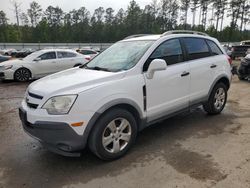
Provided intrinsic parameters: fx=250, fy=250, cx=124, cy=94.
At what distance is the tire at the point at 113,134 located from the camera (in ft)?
10.8

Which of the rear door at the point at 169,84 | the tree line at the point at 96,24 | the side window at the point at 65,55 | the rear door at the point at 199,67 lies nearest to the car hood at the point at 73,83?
the rear door at the point at 169,84

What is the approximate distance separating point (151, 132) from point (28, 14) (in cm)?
8000

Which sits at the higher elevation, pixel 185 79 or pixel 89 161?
pixel 185 79

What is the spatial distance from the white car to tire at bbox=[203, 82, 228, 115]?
25.5 feet

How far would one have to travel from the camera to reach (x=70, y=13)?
79.2 m

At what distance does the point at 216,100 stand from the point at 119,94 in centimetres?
289

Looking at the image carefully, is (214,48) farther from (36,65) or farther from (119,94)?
(36,65)

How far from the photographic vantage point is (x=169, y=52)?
14.2ft

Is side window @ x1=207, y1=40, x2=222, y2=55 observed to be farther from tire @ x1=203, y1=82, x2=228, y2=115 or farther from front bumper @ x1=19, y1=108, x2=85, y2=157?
front bumper @ x1=19, y1=108, x2=85, y2=157

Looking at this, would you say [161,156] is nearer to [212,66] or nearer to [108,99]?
[108,99]

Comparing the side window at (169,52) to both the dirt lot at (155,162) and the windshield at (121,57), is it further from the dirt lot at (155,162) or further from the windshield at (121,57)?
the dirt lot at (155,162)

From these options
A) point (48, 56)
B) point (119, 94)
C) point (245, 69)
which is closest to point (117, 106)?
point (119, 94)

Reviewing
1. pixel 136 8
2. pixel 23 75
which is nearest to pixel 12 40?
pixel 136 8

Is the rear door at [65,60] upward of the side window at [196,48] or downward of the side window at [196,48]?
downward
